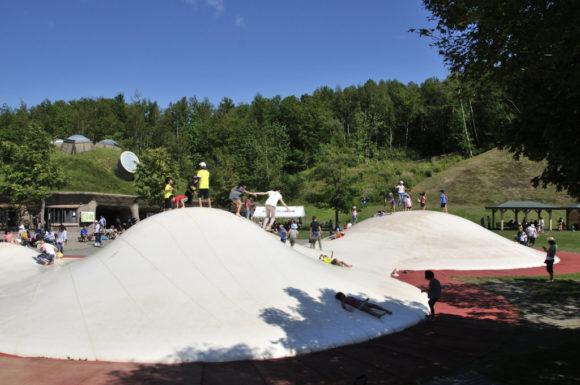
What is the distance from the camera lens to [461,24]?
1110 cm

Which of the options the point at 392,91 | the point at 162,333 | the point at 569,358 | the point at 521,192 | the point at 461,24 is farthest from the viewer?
the point at 392,91

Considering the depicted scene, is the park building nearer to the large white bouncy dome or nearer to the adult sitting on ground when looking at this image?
the adult sitting on ground

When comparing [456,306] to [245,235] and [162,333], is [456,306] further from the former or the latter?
[162,333]

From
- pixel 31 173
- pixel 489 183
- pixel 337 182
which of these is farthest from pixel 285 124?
pixel 31 173

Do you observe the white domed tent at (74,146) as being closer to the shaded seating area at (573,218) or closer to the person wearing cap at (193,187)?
the person wearing cap at (193,187)

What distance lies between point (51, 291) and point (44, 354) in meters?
2.86

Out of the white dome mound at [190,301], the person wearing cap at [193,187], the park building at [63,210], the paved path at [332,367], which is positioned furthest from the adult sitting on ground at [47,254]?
the park building at [63,210]

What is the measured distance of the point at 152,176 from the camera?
143 ft

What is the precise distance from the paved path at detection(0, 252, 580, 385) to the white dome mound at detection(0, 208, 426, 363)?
1.13ft

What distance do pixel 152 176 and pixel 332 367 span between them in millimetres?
39371

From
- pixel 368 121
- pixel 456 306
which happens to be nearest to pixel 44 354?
pixel 456 306

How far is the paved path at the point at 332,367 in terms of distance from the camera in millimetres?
7168

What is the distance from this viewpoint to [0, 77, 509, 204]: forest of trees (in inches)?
2960

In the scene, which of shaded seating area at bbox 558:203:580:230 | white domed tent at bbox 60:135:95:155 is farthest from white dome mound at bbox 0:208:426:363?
white domed tent at bbox 60:135:95:155
